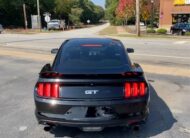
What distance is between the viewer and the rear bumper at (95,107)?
516 centimetres

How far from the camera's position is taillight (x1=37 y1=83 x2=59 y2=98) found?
17.3 feet

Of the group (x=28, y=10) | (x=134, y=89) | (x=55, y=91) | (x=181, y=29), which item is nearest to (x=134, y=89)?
(x=134, y=89)

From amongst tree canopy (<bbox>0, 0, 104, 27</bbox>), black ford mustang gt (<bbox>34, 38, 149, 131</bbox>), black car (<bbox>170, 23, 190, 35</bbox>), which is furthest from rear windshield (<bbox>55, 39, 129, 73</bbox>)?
tree canopy (<bbox>0, 0, 104, 27</bbox>)

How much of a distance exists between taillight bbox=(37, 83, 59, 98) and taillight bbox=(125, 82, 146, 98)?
102 centimetres

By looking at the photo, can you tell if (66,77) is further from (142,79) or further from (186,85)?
(186,85)

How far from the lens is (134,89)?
5.30 metres

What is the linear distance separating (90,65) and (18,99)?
3.09 meters

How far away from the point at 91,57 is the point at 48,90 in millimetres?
1210

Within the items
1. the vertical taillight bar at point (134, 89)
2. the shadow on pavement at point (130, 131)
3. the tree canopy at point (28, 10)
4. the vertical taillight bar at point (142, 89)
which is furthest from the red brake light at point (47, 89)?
the tree canopy at point (28, 10)

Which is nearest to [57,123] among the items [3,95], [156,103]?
[156,103]

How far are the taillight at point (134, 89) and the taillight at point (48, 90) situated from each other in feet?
3.34

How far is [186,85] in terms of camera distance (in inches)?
388

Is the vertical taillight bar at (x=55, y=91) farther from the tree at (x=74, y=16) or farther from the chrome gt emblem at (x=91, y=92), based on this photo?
the tree at (x=74, y=16)

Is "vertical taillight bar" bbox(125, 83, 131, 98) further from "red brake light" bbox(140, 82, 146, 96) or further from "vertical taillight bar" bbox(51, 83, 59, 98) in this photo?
"vertical taillight bar" bbox(51, 83, 59, 98)
